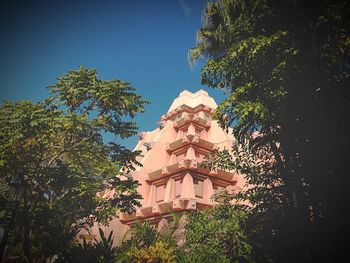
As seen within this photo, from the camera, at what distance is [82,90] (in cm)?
1235

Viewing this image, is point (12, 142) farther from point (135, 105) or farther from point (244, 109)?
point (244, 109)

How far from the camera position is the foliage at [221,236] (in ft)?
31.9

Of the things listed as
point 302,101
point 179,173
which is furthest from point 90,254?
point 179,173

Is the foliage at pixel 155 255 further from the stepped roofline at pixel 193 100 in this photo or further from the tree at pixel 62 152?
the stepped roofline at pixel 193 100

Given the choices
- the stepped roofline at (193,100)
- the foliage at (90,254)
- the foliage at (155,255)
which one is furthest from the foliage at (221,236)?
the stepped roofline at (193,100)

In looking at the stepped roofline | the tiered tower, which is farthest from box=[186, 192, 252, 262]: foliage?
the stepped roofline

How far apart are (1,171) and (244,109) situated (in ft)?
36.6

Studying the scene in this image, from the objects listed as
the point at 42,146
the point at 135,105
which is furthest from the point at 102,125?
the point at 42,146

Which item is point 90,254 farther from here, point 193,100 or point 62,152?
point 193,100

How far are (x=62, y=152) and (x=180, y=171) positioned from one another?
11.4 m

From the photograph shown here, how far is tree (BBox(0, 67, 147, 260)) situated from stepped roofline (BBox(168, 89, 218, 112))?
20.6 meters

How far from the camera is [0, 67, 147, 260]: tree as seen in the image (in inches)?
423

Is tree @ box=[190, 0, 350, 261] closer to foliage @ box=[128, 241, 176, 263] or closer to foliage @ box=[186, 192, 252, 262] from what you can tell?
foliage @ box=[186, 192, 252, 262]

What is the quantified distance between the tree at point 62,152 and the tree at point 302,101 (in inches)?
237
